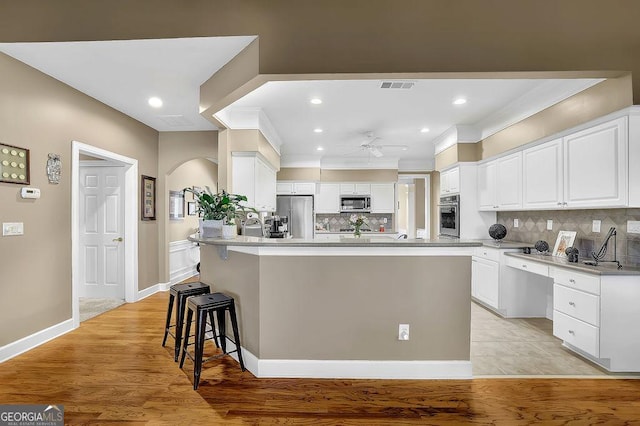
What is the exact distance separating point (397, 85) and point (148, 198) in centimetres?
416

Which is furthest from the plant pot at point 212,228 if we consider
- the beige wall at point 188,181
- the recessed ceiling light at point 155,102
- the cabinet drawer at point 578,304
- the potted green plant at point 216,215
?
the cabinet drawer at point 578,304

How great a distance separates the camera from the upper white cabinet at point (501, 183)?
404 centimetres

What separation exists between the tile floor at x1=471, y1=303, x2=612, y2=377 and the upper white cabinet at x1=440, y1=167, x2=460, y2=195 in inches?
86.8

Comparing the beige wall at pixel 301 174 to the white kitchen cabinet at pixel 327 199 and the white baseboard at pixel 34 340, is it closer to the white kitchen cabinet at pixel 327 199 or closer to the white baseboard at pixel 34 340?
the white kitchen cabinet at pixel 327 199

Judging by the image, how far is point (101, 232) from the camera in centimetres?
475

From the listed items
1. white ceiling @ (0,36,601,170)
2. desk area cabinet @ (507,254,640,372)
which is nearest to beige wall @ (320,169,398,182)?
white ceiling @ (0,36,601,170)

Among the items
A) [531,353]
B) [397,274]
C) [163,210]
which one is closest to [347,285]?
[397,274]

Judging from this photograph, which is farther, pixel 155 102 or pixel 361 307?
pixel 155 102

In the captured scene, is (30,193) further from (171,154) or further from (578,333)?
(578,333)

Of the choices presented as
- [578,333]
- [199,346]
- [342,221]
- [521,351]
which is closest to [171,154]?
[199,346]

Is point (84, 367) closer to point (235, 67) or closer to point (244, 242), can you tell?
point (244, 242)

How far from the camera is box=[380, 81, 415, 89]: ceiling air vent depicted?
3.24 m

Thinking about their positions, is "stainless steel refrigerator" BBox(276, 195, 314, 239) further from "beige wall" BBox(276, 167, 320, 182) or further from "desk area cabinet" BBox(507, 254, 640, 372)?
"desk area cabinet" BBox(507, 254, 640, 372)

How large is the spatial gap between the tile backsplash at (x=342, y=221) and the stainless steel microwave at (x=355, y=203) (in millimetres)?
347
